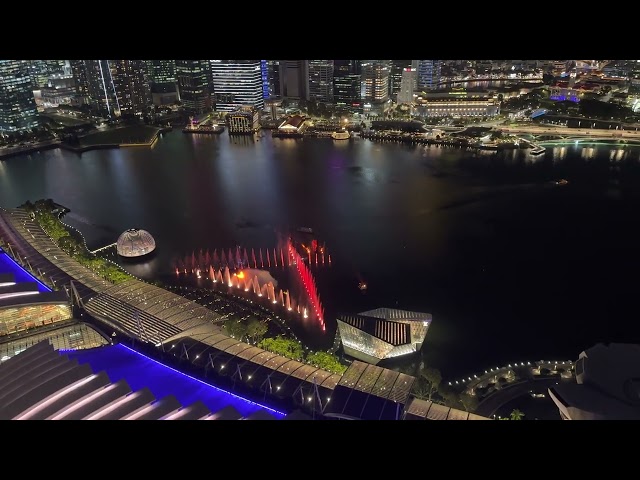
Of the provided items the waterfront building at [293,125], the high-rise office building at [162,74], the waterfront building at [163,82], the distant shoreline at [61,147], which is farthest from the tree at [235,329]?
the high-rise office building at [162,74]

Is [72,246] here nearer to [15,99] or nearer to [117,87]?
[15,99]

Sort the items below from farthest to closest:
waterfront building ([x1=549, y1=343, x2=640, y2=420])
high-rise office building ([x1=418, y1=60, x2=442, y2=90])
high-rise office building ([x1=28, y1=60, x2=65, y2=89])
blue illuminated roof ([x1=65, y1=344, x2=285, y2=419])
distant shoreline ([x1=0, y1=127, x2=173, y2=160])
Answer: high-rise office building ([x1=28, y1=60, x2=65, y2=89]) → high-rise office building ([x1=418, y1=60, x2=442, y2=90]) → distant shoreline ([x1=0, y1=127, x2=173, y2=160]) → blue illuminated roof ([x1=65, y1=344, x2=285, y2=419]) → waterfront building ([x1=549, y1=343, x2=640, y2=420])

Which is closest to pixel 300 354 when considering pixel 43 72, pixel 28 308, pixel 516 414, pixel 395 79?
pixel 516 414

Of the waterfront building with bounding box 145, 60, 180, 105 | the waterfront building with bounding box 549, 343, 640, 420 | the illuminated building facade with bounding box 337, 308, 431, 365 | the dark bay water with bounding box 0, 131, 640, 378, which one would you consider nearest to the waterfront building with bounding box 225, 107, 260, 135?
the dark bay water with bounding box 0, 131, 640, 378

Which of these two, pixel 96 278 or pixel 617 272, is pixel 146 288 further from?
pixel 617 272

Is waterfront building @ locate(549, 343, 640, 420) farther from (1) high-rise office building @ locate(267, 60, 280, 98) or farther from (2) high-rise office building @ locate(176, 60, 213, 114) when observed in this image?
(1) high-rise office building @ locate(267, 60, 280, 98)

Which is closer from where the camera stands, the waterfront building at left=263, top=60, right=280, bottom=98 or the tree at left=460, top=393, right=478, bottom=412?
the tree at left=460, top=393, right=478, bottom=412
